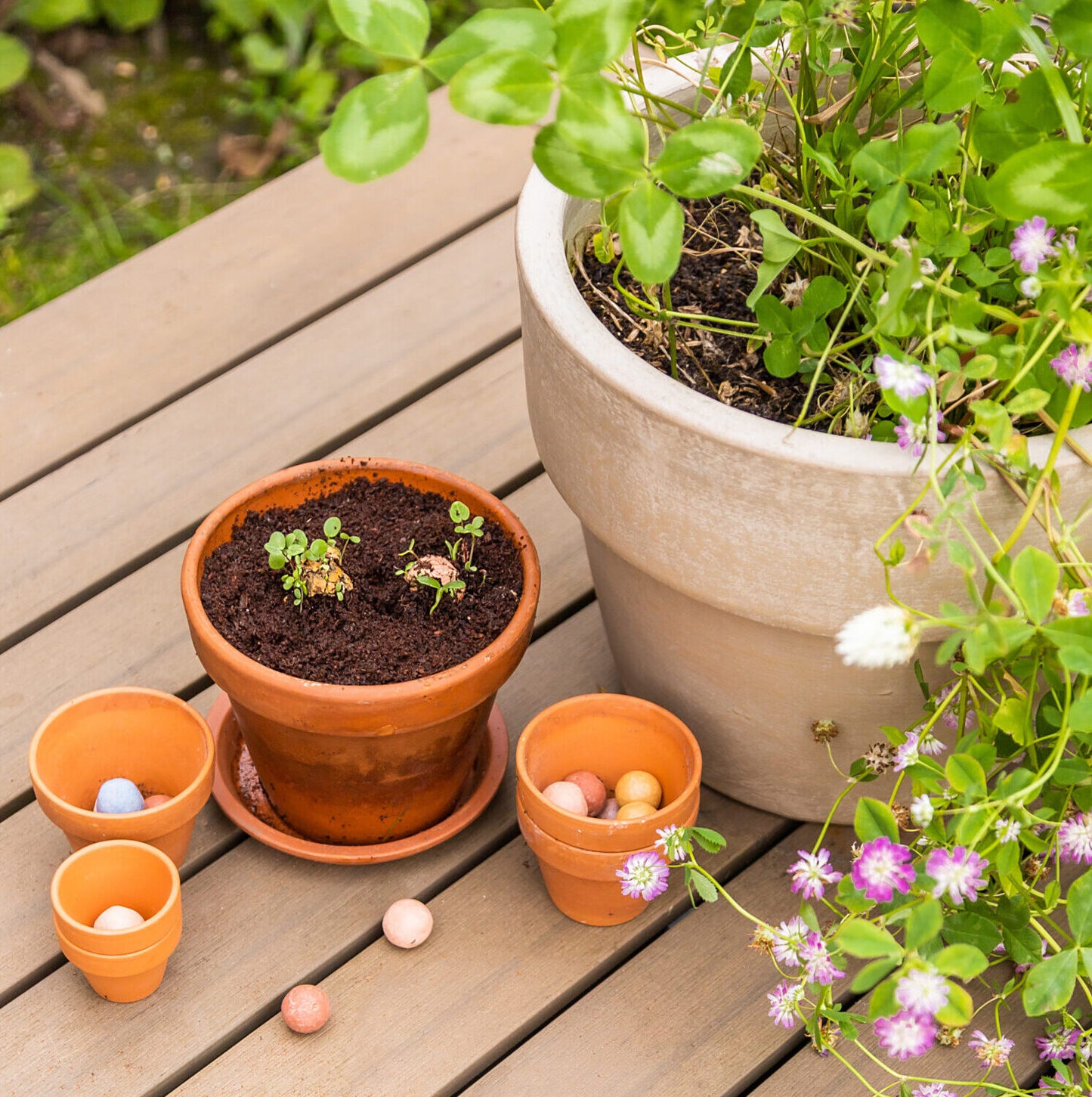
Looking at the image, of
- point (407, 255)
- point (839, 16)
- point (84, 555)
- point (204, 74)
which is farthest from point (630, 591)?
point (204, 74)

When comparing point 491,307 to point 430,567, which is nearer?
point 430,567

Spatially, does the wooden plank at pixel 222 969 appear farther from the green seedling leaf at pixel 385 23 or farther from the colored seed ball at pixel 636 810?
the green seedling leaf at pixel 385 23

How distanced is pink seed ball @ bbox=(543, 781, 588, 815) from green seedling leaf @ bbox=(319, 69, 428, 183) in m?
0.65

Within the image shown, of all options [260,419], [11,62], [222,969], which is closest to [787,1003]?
[222,969]

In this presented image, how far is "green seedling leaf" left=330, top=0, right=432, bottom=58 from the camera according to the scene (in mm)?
807

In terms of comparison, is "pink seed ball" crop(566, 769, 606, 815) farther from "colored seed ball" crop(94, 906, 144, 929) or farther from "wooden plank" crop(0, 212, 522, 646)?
"wooden plank" crop(0, 212, 522, 646)

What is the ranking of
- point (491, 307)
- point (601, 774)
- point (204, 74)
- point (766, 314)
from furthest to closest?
1. point (204, 74)
2. point (491, 307)
3. point (601, 774)
4. point (766, 314)

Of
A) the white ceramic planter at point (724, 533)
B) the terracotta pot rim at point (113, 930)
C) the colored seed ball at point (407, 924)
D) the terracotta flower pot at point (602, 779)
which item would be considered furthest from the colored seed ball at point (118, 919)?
the white ceramic planter at point (724, 533)

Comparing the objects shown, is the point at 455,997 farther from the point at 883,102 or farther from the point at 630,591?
the point at 883,102

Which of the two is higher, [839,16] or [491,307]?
[839,16]

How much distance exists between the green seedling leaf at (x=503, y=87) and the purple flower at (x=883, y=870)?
0.51 metres

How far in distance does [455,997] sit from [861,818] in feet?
1.53

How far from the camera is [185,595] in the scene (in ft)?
4.17

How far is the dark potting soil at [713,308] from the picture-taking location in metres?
1.22
